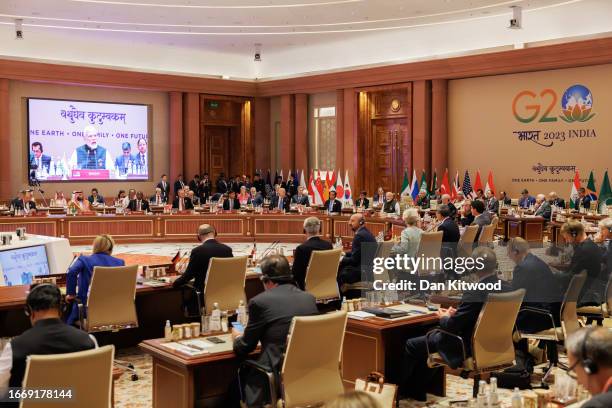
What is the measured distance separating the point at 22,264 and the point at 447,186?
11.2m

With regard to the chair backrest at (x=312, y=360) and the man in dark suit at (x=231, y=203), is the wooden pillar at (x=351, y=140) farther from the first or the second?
the chair backrest at (x=312, y=360)

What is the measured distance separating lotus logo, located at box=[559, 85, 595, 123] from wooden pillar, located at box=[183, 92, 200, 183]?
31.4 ft

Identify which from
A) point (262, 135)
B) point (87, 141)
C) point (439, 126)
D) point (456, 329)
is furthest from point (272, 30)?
point (456, 329)

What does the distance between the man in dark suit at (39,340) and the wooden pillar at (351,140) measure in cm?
1596

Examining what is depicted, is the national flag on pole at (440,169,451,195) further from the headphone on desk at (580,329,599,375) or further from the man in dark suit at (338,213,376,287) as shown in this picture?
the headphone on desk at (580,329,599,375)

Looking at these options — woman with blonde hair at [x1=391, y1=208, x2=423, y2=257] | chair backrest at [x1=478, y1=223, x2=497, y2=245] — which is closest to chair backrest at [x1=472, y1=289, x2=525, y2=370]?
woman with blonde hair at [x1=391, y1=208, x2=423, y2=257]

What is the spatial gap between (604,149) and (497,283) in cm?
1128

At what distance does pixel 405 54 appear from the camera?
708 inches

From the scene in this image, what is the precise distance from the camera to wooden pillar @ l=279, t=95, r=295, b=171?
20.8 m

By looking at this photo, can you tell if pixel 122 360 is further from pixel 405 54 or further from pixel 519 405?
pixel 405 54

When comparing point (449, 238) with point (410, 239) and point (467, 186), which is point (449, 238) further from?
point (467, 186)

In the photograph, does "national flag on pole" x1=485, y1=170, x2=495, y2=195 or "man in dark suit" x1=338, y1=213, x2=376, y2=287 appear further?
"national flag on pole" x1=485, y1=170, x2=495, y2=195

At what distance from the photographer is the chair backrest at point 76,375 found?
3.29m

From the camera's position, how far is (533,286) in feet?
19.1
